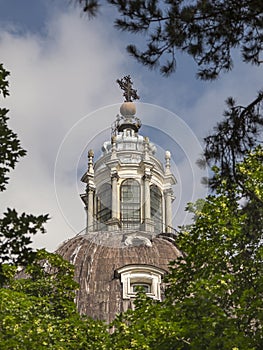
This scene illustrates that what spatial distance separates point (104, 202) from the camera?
140 ft

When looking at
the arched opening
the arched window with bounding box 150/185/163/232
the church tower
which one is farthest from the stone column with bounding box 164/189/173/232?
the arched opening

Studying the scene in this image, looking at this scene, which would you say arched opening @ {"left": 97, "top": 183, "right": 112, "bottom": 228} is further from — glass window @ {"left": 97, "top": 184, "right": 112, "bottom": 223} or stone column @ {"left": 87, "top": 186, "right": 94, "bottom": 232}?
stone column @ {"left": 87, "top": 186, "right": 94, "bottom": 232}

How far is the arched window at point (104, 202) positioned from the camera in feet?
133

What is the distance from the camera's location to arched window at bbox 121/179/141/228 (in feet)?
130

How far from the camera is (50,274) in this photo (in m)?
25.0

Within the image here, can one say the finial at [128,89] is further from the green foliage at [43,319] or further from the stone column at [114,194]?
the green foliage at [43,319]

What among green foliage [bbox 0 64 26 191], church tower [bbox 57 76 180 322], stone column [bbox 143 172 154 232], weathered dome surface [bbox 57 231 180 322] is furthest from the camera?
stone column [bbox 143 172 154 232]

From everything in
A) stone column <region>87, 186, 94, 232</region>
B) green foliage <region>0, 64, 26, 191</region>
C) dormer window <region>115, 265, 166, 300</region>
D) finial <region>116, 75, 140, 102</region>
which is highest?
finial <region>116, 75, 140, 102</region>

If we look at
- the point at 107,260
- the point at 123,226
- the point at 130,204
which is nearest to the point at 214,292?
the point at 107,260

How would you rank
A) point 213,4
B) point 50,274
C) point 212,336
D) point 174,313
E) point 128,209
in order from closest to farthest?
1. point 213,4
2. point 212,336
3. point 174,313
4. point 50,274
5. point 128,209

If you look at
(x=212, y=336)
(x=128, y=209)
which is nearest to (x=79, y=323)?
(x=212, y=336)

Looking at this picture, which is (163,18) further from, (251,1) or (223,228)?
(223,228)

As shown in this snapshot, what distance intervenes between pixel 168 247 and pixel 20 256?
24.5 m

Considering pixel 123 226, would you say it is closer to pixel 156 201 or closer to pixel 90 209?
pixel 90 209
